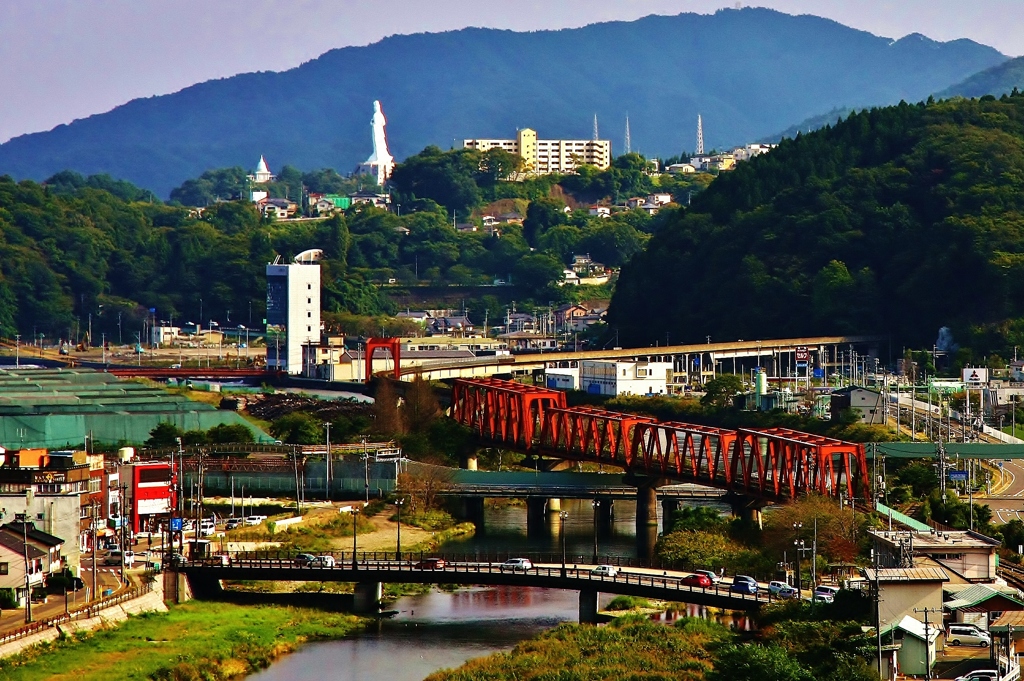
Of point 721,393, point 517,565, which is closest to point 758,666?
point 517,565

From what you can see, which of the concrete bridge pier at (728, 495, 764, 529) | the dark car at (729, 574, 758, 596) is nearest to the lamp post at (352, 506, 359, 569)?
the dark car at (729, 574, 758, 596)

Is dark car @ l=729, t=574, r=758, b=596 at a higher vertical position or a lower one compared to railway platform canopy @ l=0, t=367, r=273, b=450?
lower

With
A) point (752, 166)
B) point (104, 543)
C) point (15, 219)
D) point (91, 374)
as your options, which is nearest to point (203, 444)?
point (104, 543)

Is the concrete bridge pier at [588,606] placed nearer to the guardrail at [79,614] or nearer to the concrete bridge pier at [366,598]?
the concrete bridge pier at [366,598]

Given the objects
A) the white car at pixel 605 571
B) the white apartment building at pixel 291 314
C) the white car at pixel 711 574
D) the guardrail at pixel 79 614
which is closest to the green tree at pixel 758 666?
the white car at pixel 711 574

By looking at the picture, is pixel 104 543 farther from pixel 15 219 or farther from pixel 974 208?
pixel 15 219

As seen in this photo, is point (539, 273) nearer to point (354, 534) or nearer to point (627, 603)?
point (354, 534)

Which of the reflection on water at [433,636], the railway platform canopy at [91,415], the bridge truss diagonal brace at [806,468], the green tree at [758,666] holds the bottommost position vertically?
the reflection on water at [433,636]

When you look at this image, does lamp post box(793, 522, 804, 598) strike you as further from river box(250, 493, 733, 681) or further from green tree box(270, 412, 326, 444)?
green tree box(270, 412, 326, 444)
